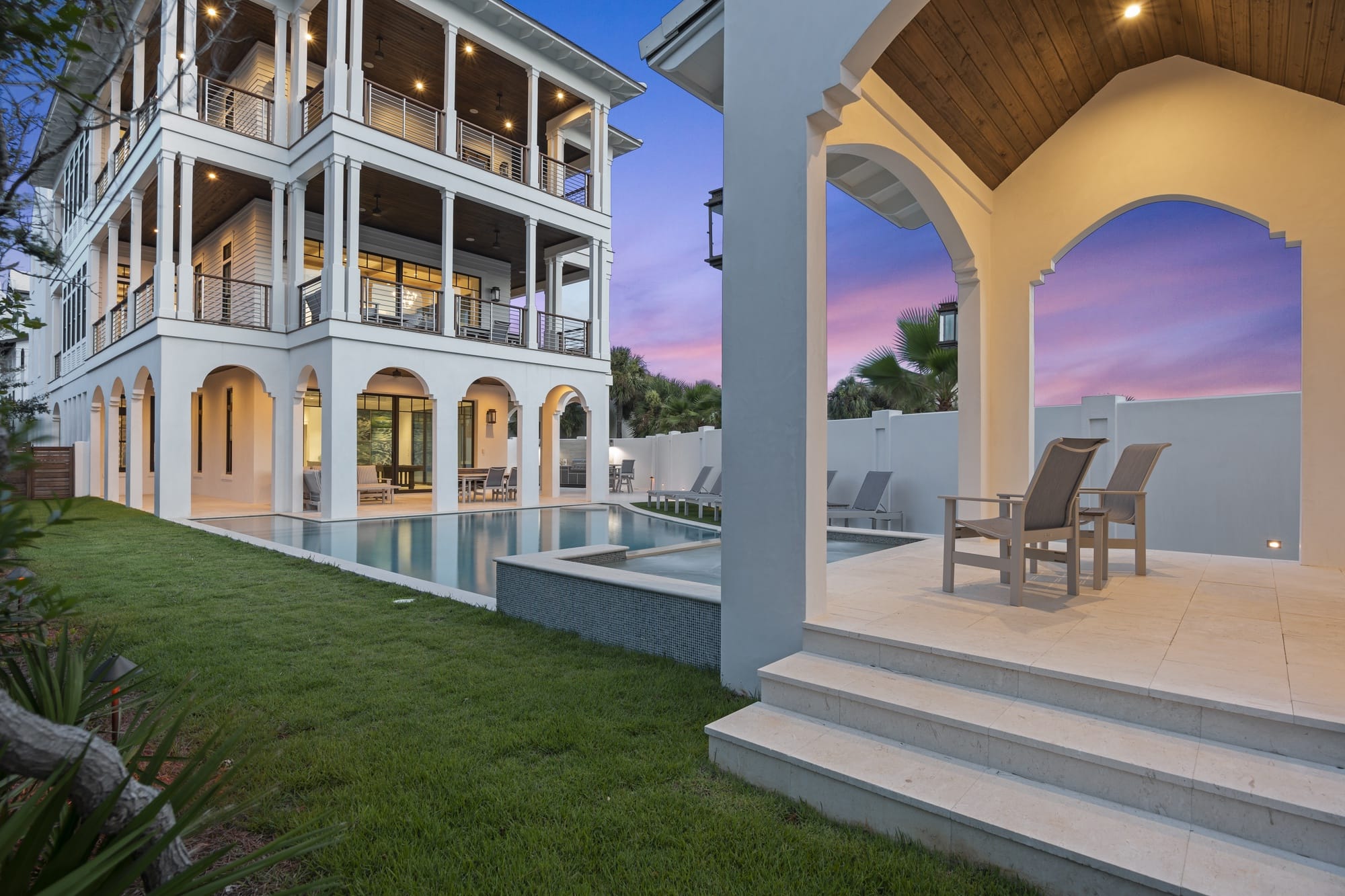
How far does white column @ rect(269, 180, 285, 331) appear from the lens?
1312 centimetres

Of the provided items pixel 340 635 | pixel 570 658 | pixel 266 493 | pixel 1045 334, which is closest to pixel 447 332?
pixel 266 493

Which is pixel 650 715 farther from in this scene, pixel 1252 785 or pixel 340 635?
pixel 340 635

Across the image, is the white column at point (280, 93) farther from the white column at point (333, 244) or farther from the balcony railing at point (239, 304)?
the balcony railing at point (239, 304)

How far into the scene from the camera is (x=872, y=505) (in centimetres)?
1024

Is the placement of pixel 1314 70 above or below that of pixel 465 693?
above

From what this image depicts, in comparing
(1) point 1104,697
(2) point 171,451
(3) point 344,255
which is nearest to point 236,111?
(3) point 344,255

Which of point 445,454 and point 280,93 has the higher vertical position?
point 280,93

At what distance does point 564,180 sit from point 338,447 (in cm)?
884

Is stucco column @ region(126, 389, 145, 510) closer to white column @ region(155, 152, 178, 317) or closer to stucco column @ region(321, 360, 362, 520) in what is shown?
white column @ region(155, 152, 178, 317)

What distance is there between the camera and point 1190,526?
7078mm

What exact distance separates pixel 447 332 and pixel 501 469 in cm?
337

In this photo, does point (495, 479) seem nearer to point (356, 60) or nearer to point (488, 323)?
point (488, 323)

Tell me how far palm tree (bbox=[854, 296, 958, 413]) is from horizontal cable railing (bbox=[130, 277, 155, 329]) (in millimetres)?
13423

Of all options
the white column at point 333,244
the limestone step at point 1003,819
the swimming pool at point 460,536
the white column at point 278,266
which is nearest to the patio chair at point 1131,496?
the limestone step at point 1003,819
